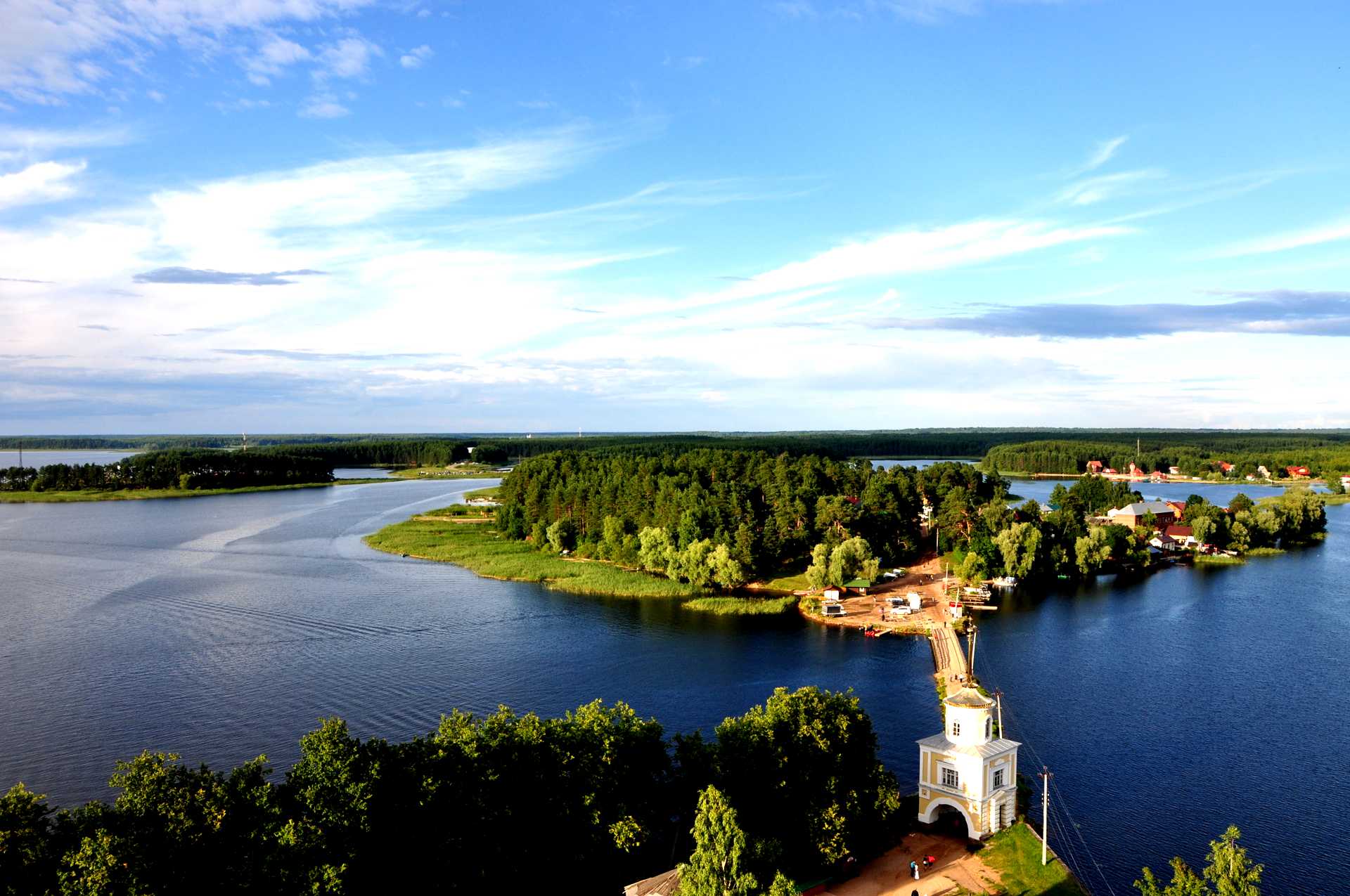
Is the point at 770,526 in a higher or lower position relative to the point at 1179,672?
higher

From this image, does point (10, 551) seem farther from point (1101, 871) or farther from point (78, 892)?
point (1101, 871)

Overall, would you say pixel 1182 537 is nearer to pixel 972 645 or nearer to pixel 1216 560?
pixel 1216 560

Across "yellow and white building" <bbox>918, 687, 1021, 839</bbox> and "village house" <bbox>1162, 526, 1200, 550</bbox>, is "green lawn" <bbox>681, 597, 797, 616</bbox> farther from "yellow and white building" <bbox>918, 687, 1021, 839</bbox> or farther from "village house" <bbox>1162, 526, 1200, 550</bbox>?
"village house" <bbox>1162, 526, 1200, 550</bbox>

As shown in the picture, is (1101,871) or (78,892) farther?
(1101,871)

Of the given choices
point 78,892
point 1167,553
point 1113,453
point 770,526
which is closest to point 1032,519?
point 1167,553

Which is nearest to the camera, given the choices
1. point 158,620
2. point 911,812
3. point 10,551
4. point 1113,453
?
point 911,812

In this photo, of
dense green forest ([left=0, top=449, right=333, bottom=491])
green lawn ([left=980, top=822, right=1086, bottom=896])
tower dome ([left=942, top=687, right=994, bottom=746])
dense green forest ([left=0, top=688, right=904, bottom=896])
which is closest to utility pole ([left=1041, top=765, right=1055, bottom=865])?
green lawn ([left=980, top=822, right=1086, bottom=896])
